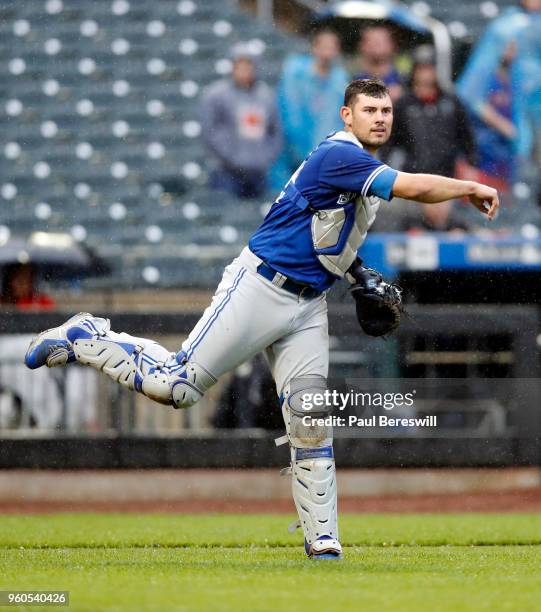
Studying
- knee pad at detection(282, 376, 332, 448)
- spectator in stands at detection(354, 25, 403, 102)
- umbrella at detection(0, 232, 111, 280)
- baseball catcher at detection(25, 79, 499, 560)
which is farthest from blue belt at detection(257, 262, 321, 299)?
spectator in stands at detection(354, 25, 403, 102)

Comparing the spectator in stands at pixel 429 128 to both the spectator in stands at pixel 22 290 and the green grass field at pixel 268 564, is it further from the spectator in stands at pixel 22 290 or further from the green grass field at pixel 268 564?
the spectator in stands at pixel 22 290

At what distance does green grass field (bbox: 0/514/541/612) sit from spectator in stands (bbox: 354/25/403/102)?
15.5 ft

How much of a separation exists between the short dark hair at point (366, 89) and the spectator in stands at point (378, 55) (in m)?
6.21

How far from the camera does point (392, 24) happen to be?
11.7 meters

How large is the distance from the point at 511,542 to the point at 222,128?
703cm

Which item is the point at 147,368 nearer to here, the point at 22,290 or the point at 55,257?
the point at 22,290

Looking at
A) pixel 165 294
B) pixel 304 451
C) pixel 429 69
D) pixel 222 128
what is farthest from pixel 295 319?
pixel 222 128

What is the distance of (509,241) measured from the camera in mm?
10016

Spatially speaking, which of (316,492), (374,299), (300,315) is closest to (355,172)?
(300,315)

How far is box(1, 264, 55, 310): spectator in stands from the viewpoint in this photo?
9.35m

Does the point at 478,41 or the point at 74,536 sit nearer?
the point at 74,536

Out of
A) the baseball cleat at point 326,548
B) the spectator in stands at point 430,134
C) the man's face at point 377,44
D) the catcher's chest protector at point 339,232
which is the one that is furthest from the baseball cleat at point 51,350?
the man's face at point 377,44

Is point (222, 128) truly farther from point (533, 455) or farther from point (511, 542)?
point (511, 542)

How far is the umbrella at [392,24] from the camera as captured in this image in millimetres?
11047
